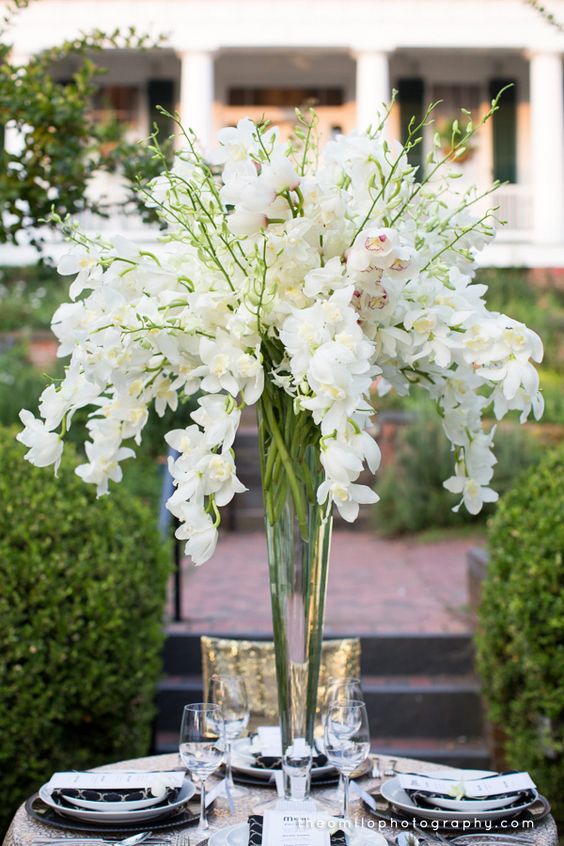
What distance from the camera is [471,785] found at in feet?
7.52

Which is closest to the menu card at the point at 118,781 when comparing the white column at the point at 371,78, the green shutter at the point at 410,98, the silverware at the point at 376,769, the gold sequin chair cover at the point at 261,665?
the silverware at the point at 376,769

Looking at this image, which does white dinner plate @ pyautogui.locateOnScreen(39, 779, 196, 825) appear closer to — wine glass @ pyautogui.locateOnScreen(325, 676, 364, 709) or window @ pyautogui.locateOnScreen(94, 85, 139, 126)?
wine glass @ pyautogui.locateOnScreen(325, 676, 364, 709)

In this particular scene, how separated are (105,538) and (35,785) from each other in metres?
0.89

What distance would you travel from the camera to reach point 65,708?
3498 mm

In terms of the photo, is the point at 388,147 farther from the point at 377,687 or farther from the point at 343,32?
the point at 343,32

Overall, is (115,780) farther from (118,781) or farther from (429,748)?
(429,748)

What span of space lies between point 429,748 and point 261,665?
1981 millimetres

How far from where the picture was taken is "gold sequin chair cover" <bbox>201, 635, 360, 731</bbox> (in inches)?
118

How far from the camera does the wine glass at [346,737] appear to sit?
2088 millimetres

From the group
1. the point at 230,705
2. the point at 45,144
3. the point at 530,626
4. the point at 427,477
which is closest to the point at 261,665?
the point at 230,705

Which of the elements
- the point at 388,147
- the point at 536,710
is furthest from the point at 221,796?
the point at 536,710

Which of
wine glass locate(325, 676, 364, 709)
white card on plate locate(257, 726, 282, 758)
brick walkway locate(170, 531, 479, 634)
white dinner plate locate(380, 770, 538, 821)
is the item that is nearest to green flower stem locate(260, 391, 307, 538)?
wine glass locate(325, 676, 364, 709)

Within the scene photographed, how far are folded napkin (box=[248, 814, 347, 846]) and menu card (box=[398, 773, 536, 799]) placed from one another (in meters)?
0.33

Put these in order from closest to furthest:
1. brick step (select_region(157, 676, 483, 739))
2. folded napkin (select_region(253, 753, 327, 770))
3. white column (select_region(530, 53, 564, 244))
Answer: folded napkin (select_region(253, 753, 327, 770))
brick step (select_region(157, 676, 483, 739))
white column (select_region(530, 53, 564, 244))
